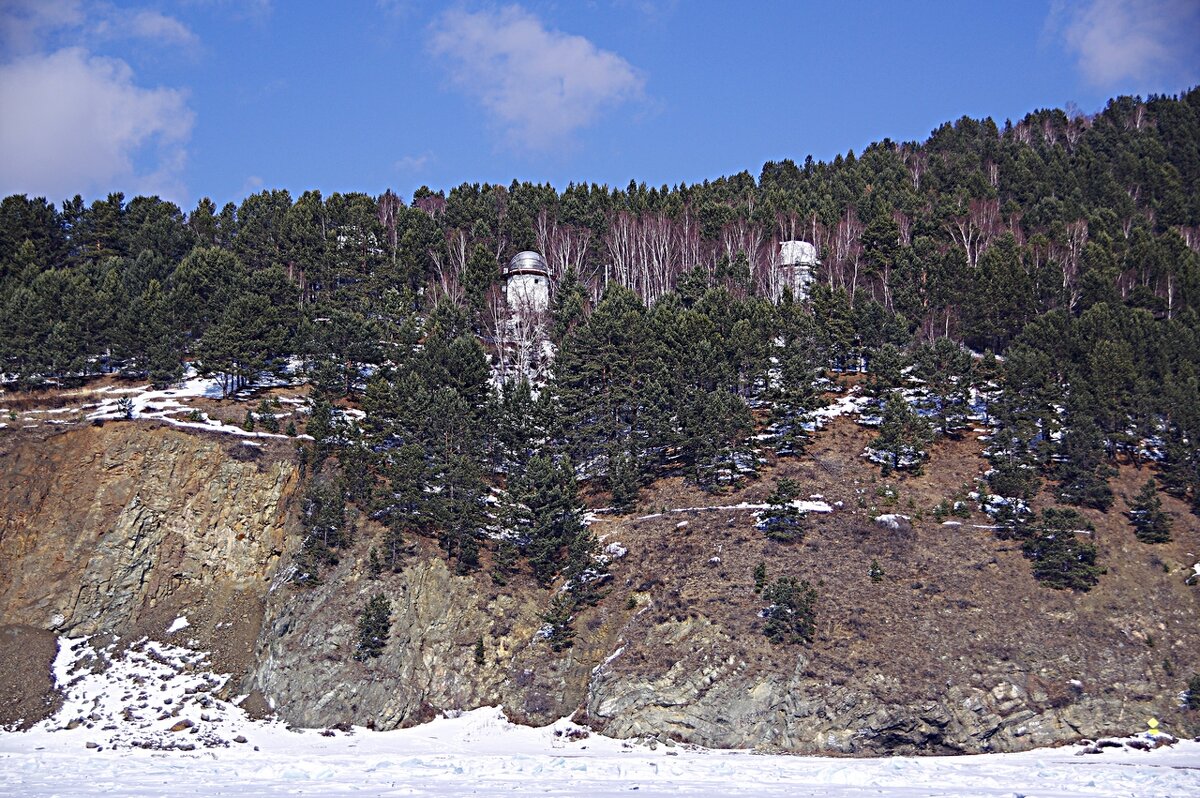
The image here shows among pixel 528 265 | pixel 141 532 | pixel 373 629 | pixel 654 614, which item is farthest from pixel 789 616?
pixel 528 265

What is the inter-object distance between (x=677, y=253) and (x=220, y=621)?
5369cm

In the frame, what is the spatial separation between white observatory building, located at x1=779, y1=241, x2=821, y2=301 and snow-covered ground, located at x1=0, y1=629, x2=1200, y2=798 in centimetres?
5037

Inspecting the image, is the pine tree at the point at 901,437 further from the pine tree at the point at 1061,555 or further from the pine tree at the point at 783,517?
the pine tree at the point at 1061,555

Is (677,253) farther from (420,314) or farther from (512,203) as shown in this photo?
(420,314)

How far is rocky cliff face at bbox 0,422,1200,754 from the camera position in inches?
1453

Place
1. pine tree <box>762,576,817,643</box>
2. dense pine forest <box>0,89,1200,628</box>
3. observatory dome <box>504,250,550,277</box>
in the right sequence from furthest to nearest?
observatory dome <box>504,250,550,277</box>
dense pine forest <box>0,89,1200,628</box>
pine tree <box>762,576,817,643</box>

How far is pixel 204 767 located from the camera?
32.6 meters

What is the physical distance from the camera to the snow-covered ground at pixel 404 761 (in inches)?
1099

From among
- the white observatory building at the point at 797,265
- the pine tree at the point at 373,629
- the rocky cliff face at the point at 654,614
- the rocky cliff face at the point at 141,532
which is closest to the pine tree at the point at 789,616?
the rocky cliff face at the point at 654,614

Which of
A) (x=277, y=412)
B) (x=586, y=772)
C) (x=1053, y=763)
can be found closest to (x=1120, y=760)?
(x=1053, y=763)

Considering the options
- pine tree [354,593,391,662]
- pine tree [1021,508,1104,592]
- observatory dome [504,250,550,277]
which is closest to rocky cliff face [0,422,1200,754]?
pine tree [354,593,391,662]

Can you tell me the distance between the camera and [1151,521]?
45.9 m

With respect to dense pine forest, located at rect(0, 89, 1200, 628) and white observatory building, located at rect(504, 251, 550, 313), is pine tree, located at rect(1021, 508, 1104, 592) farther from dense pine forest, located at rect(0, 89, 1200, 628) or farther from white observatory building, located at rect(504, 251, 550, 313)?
white observatory building, located at rect(504, 251, 550, 313)

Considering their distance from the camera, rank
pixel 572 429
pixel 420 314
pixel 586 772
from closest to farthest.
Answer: pixel 586 772, pixel 572 429, pixel 420 314
